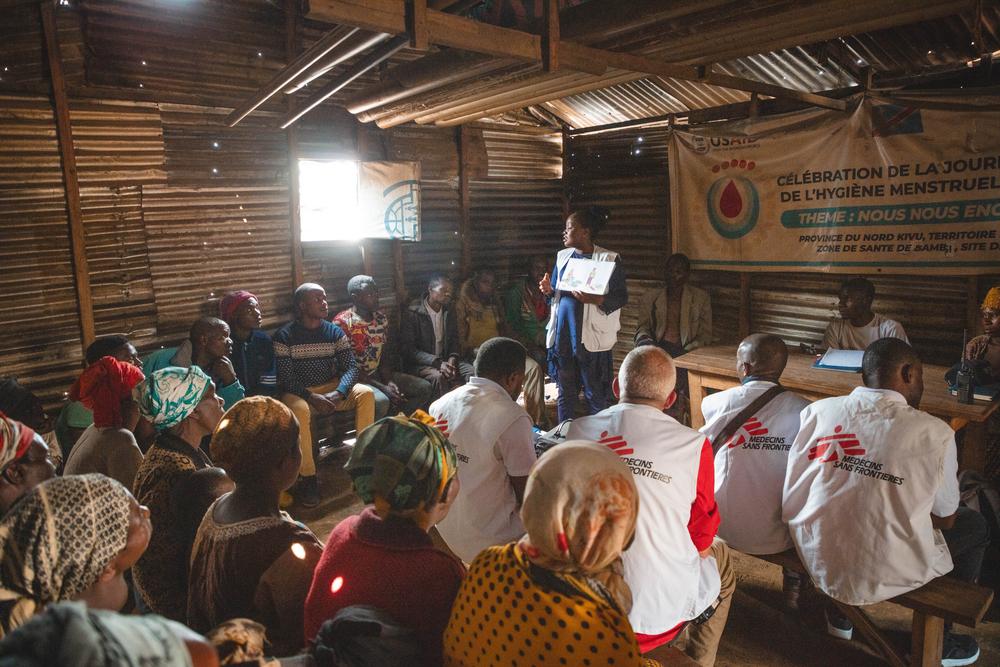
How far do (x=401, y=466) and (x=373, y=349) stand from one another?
472cm

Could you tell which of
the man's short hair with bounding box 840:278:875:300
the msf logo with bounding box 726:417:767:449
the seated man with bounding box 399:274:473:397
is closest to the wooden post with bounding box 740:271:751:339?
the man's short hair with bounding box 840:278:875:300

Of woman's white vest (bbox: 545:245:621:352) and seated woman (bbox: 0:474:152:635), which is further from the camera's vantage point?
woman's white vest (bbox: 545:245:621:352)

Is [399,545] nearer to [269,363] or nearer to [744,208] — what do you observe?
[269,363]

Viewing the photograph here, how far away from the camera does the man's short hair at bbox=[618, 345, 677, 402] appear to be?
108 inches

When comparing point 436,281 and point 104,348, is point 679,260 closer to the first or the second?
point 436,281

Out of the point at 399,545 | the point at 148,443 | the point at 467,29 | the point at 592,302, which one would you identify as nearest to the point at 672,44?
the point at 467,29

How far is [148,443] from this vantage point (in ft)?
12.1

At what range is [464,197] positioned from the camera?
7.51 metres

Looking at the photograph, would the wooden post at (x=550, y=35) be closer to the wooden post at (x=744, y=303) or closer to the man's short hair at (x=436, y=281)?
the man's short hair at (x=436, y=281)

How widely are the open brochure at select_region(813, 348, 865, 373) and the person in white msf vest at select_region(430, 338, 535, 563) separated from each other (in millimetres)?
3128

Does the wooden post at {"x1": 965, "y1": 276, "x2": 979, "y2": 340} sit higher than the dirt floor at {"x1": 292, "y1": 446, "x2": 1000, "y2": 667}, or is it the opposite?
the wooden post at {"x1": 965, "y1": 276, "x2": 979, "y2": 340}

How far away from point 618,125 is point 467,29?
484 cm

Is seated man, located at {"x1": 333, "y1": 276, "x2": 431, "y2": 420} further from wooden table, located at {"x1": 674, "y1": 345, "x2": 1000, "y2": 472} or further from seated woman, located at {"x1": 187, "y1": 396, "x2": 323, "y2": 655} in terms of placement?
seated woman, located at {"x1": 187, "y1": 396, "x2": 323, "y2": 655}

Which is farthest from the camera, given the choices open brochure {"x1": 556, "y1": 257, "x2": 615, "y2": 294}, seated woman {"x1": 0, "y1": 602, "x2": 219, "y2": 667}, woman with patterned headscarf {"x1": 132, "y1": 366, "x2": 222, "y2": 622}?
open brochure {"x1": 556, "y1": 257, "x2": 615, "y2": 294}
